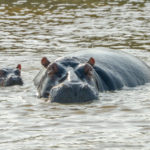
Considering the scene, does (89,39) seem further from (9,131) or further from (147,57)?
(9,131)

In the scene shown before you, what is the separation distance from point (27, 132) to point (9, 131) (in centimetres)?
23

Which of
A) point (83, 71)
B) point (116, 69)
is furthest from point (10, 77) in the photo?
point (83, 71)

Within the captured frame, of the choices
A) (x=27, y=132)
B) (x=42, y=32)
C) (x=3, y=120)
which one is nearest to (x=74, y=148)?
(x=27, y=132)

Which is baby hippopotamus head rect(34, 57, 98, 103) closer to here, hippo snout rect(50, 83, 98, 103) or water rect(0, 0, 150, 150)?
hippo snout rect(50, 83, 98, 103)

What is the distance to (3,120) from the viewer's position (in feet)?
24.7

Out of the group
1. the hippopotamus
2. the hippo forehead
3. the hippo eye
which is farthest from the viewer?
the hippopotamus

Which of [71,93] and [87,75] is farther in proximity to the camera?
[87,75]

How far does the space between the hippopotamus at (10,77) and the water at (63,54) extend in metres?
0.19

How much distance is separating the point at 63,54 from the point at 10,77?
343 centimetres

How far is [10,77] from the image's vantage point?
1067 cm

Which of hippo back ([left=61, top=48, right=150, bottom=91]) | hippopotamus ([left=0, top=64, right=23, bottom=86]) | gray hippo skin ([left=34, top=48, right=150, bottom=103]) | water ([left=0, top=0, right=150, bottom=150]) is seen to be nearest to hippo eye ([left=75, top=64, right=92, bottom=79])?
gray hippo skin ([left=34, top=48, right=150, bottom=103])

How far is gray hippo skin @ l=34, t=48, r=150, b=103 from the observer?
8117 millimetres

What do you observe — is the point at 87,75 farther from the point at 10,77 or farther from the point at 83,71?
the point at 10,77

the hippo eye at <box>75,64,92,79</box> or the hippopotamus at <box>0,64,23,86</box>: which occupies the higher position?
the hippo eye at <box>75,64,92,79</box>
